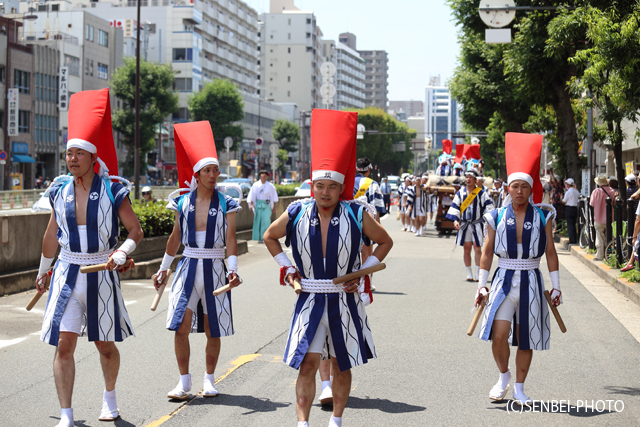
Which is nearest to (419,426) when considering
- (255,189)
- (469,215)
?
(469,215)

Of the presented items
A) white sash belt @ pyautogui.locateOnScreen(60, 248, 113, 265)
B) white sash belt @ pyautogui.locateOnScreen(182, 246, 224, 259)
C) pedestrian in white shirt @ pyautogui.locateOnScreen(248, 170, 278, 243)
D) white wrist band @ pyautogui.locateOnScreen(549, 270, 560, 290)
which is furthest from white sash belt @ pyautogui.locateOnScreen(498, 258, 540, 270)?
pedestrian in white shirt @ pyautogui.locateOnScreen(248, 170, 278, 243)

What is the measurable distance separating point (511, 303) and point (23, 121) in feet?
177

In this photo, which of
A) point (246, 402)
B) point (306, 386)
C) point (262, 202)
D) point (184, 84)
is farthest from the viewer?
point (184, 84)

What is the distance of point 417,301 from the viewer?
1064cm

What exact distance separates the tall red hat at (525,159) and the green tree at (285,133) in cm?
9545

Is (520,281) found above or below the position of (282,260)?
below

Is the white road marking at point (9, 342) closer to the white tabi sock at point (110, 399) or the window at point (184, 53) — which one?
the white tabi sock at point (110, 399)

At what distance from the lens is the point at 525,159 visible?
5.72 m

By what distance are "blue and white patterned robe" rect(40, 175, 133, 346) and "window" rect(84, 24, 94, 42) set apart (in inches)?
2549

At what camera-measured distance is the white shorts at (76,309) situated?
485 cm

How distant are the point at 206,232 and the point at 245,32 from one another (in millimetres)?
104158

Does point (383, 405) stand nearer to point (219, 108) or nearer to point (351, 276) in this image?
point (351, 276)

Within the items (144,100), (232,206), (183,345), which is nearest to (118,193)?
(232,206)

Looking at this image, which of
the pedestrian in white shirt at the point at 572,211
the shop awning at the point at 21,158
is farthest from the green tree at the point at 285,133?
the pedestrian in white shirt at the point at 572,211
